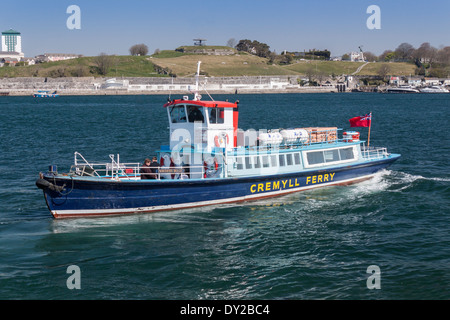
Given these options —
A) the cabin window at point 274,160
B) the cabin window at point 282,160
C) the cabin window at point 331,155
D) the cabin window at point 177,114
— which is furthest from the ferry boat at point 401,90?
the cabin window at point 177,114

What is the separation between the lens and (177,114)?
89.8 ft

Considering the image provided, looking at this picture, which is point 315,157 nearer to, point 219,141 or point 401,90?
point 219,141

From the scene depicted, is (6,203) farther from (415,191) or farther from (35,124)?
(35,124)

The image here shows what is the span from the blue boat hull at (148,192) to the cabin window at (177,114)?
4.60 m

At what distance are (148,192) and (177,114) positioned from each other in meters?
5.62

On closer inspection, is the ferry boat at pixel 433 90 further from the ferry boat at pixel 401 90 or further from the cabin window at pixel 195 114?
the cabin window at pixel 195 114

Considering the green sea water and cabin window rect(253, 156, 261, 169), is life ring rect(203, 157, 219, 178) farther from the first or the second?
cabin window rect(253, 156, 261, 169)

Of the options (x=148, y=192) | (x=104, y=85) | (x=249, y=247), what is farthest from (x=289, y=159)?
(x=104, y=85)

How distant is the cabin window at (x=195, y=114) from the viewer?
87.7 feet

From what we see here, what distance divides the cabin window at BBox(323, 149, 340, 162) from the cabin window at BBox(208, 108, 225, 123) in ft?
23.7

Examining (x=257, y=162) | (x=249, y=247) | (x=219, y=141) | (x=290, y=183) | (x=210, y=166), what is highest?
(x=219, y=141)

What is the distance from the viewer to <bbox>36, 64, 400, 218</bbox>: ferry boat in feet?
75.6

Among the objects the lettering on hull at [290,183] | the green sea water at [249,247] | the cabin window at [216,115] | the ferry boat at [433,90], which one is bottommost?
the green sea water at [249,247]

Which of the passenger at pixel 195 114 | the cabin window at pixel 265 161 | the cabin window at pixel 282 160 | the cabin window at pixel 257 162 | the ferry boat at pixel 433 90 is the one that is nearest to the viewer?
the passenger at pixel 195 114
